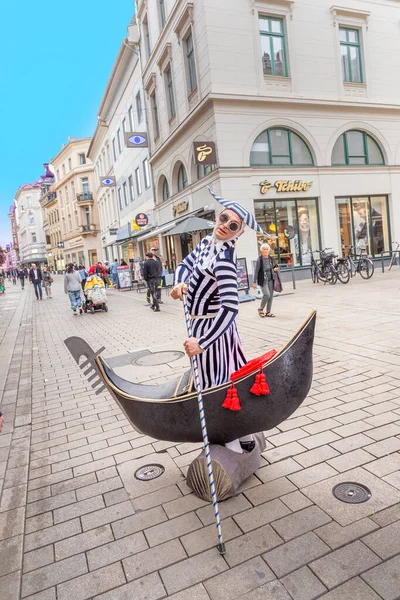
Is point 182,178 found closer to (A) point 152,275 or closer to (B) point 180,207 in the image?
(B) point 180,207

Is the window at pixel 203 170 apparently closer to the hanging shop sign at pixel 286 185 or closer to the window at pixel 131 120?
the hanging shop sign at pixel 286 185

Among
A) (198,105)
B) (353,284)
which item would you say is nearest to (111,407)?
(353,284)

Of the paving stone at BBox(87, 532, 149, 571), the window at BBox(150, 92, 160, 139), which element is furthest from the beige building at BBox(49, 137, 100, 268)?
the paving stone at BBox(87, 532, 149, 571)

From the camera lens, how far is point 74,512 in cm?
289

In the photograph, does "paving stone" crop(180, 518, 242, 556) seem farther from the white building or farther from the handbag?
the white building

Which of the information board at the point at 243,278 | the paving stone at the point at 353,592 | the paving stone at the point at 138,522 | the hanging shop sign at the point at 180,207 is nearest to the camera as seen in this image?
the paving stone at the point at 353,592

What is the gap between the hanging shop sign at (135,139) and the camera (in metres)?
22.7

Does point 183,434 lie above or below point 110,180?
below

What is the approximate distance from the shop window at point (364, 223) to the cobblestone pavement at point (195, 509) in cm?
1535

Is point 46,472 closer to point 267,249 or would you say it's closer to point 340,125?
point 267,249

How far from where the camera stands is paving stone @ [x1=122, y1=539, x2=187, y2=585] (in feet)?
7.48

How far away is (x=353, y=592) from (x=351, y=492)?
823 mm

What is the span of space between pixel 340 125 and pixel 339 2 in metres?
5.34

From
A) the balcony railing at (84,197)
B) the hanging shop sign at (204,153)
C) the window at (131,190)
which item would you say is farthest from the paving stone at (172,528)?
the balcony railing at (84,197)
